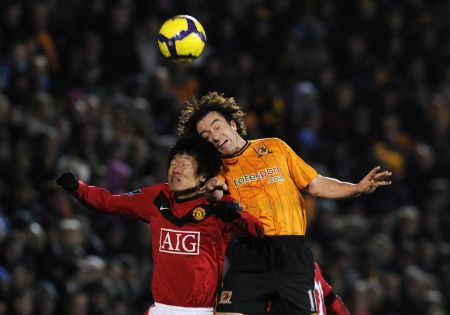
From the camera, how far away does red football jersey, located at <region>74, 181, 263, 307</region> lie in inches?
256

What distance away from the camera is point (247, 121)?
12102mm

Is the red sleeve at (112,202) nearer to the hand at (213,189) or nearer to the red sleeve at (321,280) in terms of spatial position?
the hand at (213,189)

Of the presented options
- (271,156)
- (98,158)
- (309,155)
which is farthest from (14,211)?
(309,155)

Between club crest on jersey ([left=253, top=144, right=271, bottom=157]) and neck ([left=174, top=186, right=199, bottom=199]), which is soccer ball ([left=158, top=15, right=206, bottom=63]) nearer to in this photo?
club crest on jersey ([left=253, top=144, right=271, bottom=157])

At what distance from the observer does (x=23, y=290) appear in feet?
28.2

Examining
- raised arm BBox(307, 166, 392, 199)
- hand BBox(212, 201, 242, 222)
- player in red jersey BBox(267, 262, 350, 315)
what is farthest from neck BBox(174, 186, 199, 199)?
player in red jersey BBox(267, 262, 350, 315)

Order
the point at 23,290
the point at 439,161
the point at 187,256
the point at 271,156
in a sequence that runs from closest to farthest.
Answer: the point at 187,256, the point at 271,156, the point at 23,290, the point at 439,161

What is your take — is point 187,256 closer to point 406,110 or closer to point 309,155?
point 309,155

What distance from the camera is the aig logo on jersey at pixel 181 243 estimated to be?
6.54 meters

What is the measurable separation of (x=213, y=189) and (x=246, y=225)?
29 centimetres

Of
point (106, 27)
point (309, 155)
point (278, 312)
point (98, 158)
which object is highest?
point (106, 27)

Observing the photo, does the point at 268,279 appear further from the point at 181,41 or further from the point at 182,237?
the point at 181,41

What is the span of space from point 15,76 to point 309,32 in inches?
206

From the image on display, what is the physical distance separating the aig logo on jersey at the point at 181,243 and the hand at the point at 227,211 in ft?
0.95
